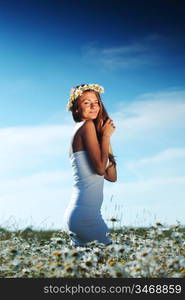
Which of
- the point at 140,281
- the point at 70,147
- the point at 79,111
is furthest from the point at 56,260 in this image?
the point at 79,111

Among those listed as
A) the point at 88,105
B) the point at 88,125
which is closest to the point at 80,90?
the point at 88,105

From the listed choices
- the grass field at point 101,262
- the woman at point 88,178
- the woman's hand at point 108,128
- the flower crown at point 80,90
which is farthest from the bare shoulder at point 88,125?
the grass field at point 101,262

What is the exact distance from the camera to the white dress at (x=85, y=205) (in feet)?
19.8

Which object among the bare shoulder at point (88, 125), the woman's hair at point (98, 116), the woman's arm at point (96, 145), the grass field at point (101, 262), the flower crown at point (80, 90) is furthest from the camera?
the flower crown at point (80, 90)

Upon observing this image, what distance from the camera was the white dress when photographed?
6.04 meters

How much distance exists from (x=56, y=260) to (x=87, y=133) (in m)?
1.57

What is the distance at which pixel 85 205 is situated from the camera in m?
6.05

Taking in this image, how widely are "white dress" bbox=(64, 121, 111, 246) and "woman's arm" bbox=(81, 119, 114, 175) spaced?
100 millimetres

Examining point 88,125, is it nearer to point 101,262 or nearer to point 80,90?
point 80,90

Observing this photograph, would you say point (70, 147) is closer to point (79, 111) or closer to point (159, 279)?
point (79, 111)

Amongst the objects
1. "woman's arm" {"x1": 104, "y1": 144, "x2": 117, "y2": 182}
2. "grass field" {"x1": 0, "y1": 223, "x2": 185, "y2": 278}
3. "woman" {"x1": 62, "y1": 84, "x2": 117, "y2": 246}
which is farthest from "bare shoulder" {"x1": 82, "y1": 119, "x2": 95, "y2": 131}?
"grass field" {"x1": 0, "y1": 223, "x2": 185, "y2": 278}

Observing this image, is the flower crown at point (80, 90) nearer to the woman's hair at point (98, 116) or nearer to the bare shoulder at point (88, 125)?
the woman's hair at point (98, 116)

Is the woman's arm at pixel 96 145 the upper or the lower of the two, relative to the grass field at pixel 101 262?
upper

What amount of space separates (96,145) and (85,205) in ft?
2.23
